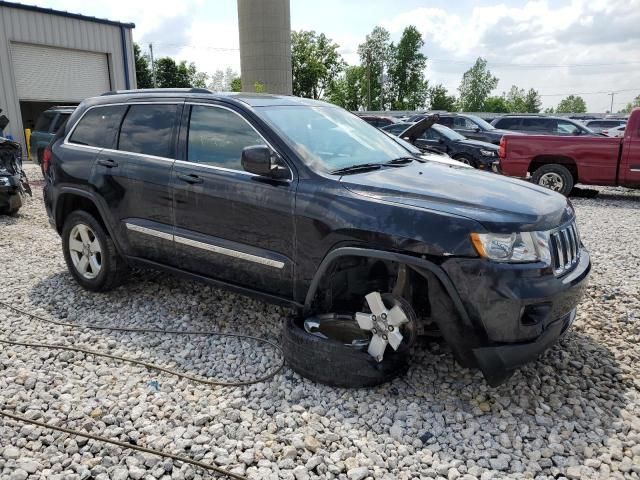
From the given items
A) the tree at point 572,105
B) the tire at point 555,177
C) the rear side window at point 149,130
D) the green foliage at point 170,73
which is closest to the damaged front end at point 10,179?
the rear side window at point 149,130

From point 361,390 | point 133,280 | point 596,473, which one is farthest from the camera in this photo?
point 133,280

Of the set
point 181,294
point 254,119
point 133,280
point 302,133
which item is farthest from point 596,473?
point 133,280

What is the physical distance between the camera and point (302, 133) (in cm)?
379

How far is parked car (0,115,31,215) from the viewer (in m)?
8.48

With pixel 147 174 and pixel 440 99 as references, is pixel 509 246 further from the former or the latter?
pixel 440 99

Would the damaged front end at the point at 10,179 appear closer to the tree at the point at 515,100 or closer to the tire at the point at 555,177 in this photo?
the tire at the point at 555,177

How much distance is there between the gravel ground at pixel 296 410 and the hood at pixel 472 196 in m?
1.11

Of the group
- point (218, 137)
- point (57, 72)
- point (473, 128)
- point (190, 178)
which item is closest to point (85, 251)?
point (190, 178)

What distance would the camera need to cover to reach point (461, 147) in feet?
43.5

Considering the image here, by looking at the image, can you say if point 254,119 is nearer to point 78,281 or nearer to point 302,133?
point 302,133

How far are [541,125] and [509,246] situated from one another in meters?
14.4

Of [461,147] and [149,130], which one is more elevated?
[149,130]

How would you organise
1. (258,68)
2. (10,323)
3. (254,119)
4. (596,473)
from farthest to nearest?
1. (258,68)
2. (10,323)
3. (254,119)
4. (596,473)

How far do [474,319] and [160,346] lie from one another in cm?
233
